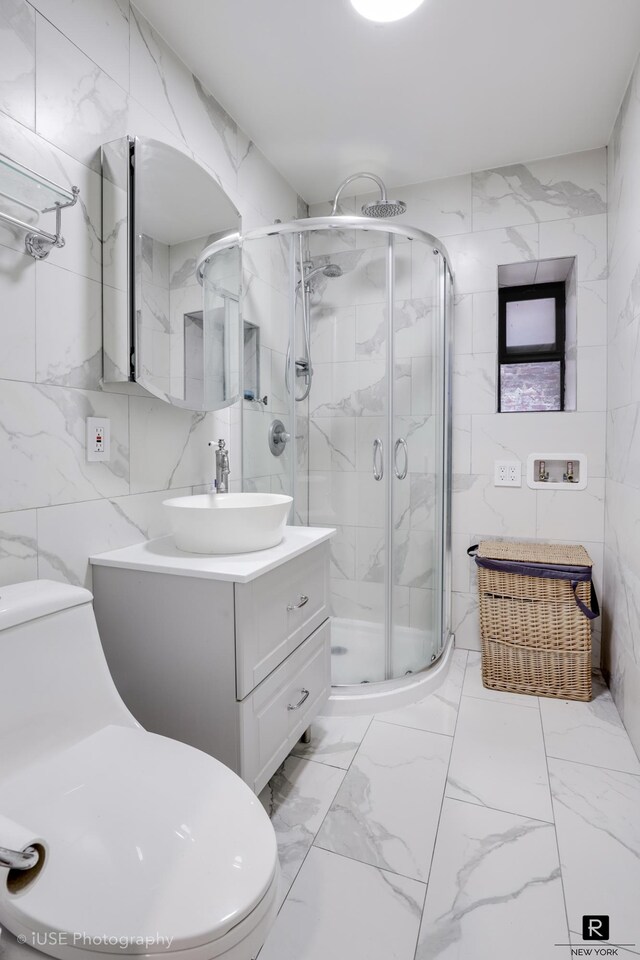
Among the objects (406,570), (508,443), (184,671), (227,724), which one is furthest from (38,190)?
(508,443)

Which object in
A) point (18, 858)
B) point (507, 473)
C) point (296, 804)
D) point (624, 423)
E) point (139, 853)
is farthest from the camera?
point (507, 473)

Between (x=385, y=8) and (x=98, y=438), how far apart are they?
1.57m

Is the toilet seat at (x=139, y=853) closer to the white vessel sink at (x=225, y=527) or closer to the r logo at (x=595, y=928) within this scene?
the white vessel sink at (x=225, y=527)

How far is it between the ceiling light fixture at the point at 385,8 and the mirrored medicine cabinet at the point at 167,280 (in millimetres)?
681

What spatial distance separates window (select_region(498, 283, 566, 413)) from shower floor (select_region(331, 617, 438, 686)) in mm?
1251

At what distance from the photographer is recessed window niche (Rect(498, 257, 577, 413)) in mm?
2455

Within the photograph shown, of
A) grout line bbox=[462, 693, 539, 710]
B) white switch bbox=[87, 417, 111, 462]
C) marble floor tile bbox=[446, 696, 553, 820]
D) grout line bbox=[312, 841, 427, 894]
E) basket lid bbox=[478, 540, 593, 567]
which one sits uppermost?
white switch bbox=[87, 417, 111, 462]

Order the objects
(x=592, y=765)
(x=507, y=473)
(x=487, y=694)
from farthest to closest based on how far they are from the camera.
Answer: (x=507, y=473) → (x=487, y=694) → (x=592, y=765)

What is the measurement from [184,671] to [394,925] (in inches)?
28.5

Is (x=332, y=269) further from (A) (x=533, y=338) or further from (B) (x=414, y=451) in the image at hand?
(A) (x=533, y=338)

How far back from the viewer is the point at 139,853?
0.73 meters

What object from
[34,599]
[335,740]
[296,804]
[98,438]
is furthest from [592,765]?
[98,438]

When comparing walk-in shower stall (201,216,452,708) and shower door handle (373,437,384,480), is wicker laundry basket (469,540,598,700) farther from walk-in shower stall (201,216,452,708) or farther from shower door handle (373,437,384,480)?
shower door handle (373,437,384,480)

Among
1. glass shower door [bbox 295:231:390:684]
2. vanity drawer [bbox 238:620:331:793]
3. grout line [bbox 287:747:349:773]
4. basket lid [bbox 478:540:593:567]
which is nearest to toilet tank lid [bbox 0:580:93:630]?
vanity drawer [bbox 238:620:331:793]
